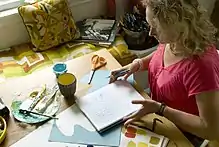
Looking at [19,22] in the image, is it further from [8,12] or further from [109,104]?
[109,104]

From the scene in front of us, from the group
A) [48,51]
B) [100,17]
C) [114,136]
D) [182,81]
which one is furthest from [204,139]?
[100,17]

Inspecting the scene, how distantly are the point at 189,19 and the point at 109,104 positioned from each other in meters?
0.42

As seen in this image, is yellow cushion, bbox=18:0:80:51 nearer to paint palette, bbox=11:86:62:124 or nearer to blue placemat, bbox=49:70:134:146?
paint palette, bbox=11:86:62:124

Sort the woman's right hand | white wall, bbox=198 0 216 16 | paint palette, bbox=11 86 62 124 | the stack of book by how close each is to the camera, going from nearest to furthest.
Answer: paint palette, bbox=11 86 62 124 < the woman's right hand < the stack of book < white wall, bbox=198 0 216 16

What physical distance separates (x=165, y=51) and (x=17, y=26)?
2.94 feet

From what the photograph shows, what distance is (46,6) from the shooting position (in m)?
2.07

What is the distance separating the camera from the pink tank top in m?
1.38

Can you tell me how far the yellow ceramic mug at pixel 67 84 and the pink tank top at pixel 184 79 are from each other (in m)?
0.34

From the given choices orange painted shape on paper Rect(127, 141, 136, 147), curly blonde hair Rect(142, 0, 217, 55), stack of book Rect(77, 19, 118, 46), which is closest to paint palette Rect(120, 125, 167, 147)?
orange painted shape on paper Rect(127, 141, 136, 147)

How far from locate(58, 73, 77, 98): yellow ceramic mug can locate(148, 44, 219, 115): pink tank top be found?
34cm

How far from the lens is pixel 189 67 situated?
1425mm

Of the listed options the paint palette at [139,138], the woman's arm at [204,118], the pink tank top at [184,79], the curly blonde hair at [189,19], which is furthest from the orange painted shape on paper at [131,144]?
the curly blonde hair at [189,19]

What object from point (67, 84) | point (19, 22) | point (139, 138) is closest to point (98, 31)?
point (19, 22)

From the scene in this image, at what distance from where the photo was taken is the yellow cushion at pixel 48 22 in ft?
6.72
